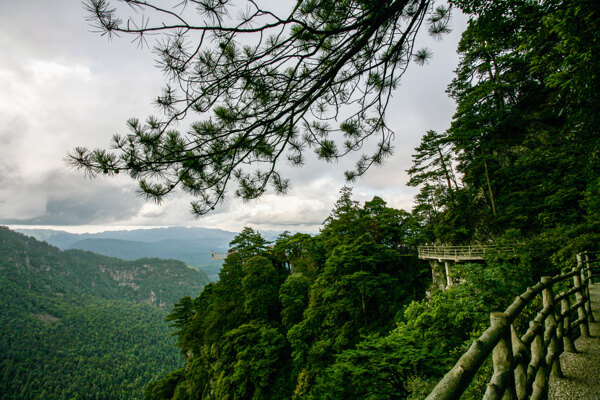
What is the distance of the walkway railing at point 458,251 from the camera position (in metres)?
10.6

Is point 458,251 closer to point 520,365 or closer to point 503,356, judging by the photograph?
point 520,365

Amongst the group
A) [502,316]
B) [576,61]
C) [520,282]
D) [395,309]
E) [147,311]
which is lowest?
[147,311]

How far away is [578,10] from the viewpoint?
2.79 m

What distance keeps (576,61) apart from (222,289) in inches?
686

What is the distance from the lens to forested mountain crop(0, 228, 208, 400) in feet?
218

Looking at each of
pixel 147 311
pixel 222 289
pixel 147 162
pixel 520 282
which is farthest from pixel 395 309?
pixel 147 311

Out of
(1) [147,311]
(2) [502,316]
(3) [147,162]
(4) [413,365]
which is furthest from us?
(1) [147,311]

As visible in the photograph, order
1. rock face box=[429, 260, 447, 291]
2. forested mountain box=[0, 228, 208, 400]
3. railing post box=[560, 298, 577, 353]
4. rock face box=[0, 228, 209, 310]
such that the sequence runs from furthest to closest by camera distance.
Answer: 1. rock face box=[0, 228, 209, 310]
2. forested mountain box=[0, 228, 208, 400]
3. rock face box=[429, 260, 447, 291]
4. railing post box=[560, 298, 577, 353]

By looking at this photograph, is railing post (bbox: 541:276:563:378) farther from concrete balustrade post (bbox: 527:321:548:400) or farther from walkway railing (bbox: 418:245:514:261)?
walkway railing (bbox: 418:245:514:261)

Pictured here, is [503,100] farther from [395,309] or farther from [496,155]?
[395,309]

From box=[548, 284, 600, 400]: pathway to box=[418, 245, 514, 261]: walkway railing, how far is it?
30.8ft

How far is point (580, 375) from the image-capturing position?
1.77 meters

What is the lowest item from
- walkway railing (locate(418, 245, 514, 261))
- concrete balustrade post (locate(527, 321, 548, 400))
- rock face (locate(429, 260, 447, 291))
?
rock face (locate(429, 260, 447, 291))

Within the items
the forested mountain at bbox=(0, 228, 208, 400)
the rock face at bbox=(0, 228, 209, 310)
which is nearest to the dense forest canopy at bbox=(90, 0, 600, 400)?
the forested mountain at bbox=(0, 228, 208, 400)
